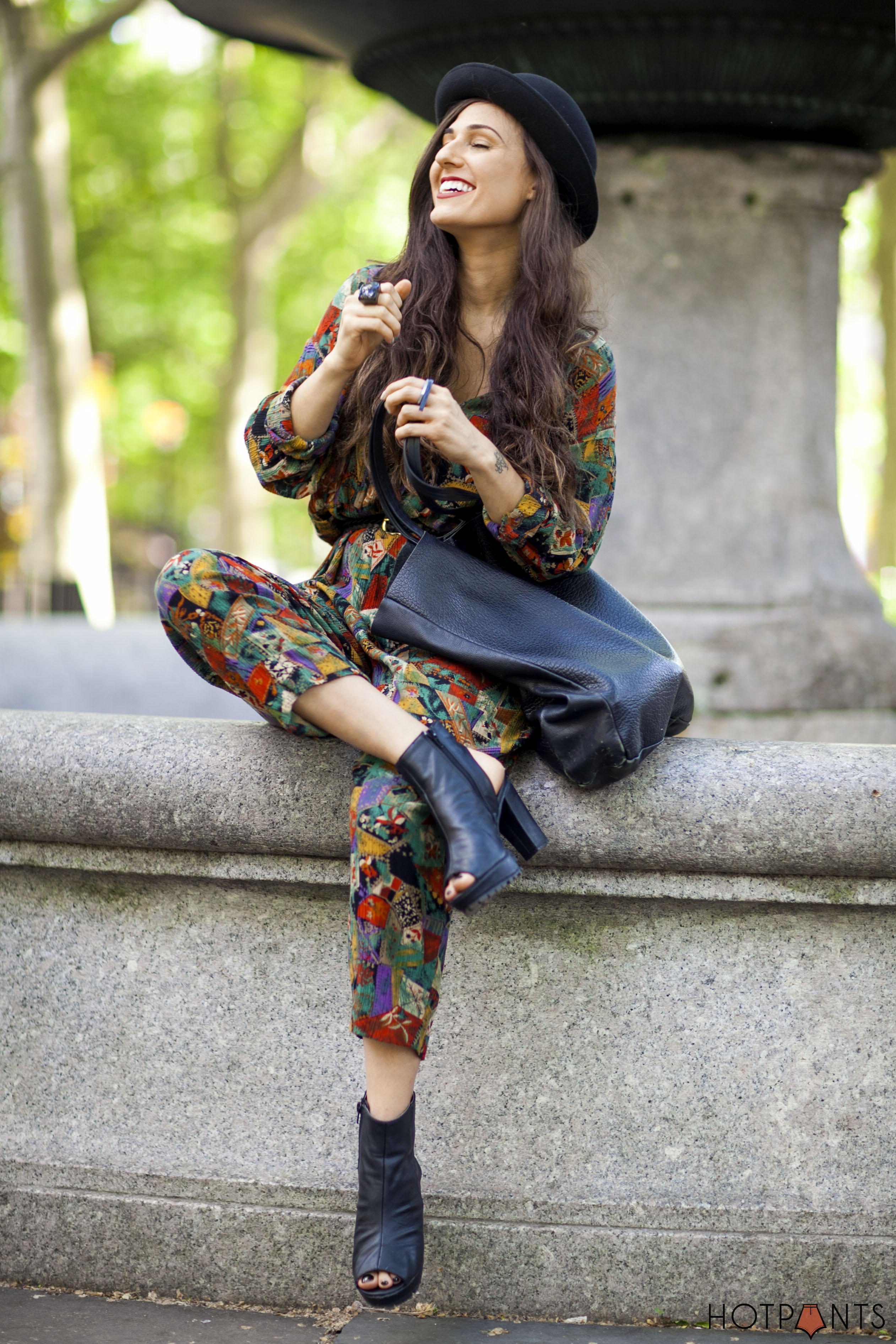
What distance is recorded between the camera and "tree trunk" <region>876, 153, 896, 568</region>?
13430 mm

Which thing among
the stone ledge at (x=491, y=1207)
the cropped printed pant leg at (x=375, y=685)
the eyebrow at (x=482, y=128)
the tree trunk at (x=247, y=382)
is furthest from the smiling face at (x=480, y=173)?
the tree trunk at (x=247, y=382)

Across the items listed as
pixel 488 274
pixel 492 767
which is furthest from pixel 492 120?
pixel 492 767

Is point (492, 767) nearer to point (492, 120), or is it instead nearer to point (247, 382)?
point (492, 120)

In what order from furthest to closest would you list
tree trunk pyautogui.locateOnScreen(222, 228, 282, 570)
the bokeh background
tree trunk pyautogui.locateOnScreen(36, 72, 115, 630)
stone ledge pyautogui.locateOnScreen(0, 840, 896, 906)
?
tree trunk pyautogui.locateOnScreen(222, 228, 282, 570) < the bokeh background < tree trunk pyautogui.locateOnScreen(36, 72, 115, 630) < stone ledge pyautogui.locateOnScreen(0, 840, 896, 906)

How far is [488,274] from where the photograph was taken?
2.75m

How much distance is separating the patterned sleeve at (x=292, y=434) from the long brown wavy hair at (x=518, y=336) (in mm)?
75

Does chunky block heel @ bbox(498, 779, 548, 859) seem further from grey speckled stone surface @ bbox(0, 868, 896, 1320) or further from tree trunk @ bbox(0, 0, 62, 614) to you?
tree trunk @ bbox(0, 0, 62, 614)

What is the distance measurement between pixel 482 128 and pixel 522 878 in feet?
4.59

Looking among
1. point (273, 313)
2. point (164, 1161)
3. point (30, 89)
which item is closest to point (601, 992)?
point (164, 1161)

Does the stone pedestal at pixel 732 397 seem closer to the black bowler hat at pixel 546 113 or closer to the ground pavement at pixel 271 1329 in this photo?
the black bowler hat at pixel 546 113

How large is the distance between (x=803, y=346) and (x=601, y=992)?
2575 millimetres

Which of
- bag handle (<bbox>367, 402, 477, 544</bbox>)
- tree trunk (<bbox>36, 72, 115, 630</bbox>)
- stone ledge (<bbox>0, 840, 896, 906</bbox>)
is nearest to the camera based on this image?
stone ledge (<bbox>0, 840, 896, 906</bbox>)

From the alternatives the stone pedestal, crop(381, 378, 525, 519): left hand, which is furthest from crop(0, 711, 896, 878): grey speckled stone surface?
the stone pedestal

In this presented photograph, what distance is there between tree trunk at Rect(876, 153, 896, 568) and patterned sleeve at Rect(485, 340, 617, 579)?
1117cm
